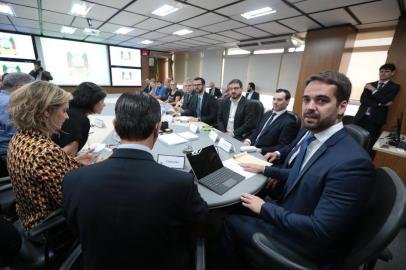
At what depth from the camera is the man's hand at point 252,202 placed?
1060mm

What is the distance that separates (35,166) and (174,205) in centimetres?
76

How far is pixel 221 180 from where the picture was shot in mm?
1240

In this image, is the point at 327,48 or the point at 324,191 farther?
the point at 327,48

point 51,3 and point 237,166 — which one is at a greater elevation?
point 51,3

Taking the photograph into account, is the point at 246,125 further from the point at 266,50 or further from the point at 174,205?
the point at 266,50

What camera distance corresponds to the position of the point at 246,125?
9.26 feet

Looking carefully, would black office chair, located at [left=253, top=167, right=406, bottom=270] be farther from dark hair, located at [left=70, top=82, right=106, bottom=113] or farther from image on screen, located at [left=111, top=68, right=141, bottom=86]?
image on screen, located at [left=111, top=68, right=141, bottom=86]

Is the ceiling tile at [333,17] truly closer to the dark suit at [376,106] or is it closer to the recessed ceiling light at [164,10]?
the dark suit at [376,106]

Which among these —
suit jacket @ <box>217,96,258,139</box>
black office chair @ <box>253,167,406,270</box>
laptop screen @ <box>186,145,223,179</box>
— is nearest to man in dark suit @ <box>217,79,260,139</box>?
suit jacket @ <box>217,96,258,139</box>

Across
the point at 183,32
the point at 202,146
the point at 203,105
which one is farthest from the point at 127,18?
the point at 202,146

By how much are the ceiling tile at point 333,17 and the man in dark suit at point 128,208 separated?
3.87 metres

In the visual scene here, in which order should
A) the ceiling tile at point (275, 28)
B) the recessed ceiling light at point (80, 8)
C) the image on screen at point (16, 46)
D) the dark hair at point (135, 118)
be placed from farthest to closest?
the image on screen at point (16, 46) < the ceiling tile at point (275, 28) < the recessed ceiling light at point (80, 8) < the dark hair at point (135, 118)

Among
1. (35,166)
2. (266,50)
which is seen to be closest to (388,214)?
(35,166)

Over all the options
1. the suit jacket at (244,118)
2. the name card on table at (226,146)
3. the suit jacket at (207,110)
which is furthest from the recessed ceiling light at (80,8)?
the name card on table at (226,146)
